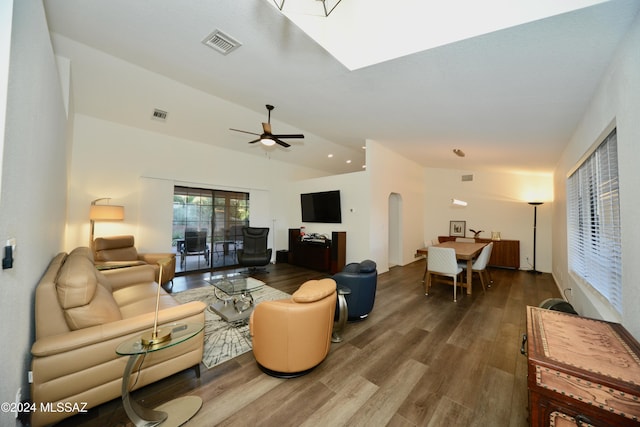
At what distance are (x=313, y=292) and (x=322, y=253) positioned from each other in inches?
149

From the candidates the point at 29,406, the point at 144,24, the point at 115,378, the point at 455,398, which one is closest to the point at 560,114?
the point at 455,398

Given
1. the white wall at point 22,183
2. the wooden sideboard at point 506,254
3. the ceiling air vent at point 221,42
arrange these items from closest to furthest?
the white wall at point 22,183, the ceiling air vent at point 221,42, the wooden sideboard at point 506,254

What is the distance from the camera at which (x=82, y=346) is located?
4.72 feet

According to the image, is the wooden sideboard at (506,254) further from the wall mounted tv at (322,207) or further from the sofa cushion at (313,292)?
the sofa cushion at (313,292)

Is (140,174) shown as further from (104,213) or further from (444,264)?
(444,264)

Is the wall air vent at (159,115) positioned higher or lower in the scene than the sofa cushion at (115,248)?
higher

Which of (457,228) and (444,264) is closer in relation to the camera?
(444,264)

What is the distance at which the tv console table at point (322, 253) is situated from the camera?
17.9ft

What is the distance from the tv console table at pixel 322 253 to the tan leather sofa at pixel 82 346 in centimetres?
381

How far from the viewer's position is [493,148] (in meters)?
4.33

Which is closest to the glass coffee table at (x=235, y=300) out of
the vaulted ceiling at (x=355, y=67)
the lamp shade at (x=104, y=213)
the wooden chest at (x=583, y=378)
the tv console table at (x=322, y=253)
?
the lamp shade at (x=104, y=213)

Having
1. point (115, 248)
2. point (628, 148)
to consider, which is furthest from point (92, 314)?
point (628, 148)

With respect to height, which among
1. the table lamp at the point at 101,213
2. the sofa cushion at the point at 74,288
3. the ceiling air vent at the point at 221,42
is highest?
the ceiling air vent at the point at 221,42

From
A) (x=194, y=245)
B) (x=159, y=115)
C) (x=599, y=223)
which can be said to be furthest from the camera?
(x=194, y=245)
